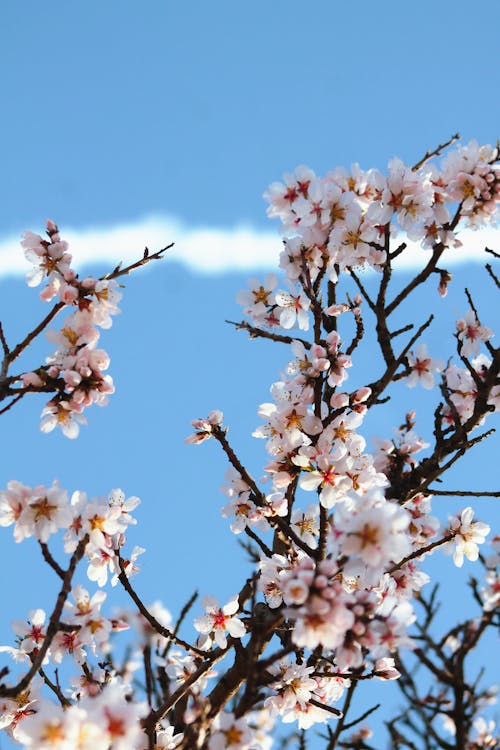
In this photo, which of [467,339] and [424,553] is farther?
[467,339]

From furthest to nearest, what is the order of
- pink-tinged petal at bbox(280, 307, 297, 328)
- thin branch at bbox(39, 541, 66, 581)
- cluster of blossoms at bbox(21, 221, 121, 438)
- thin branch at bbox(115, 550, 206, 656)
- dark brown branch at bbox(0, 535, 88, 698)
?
pink-tinged petal at bbox(280, 307, 297, 328) < thin branch at bbox(115, 550, 206, 656) < cluster of blossoms at bbox(21, 221, 121, 438) < thin branch at bbox(39, 541, 66, 581) < dark brown branch at bbox(0, 535, 88, 698)

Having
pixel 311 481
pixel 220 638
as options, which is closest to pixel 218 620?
pixel 220 638

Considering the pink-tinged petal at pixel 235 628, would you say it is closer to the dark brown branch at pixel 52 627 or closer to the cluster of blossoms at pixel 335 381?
the cluster of blossoms at pixel 335 381

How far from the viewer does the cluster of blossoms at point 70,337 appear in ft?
11.1

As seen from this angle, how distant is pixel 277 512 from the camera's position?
12.8 feet

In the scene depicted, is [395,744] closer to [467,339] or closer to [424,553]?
[424,553]

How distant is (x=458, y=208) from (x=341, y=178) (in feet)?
2.06

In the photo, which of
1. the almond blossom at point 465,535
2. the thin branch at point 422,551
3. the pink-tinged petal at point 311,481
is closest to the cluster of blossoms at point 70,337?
the pink-tinged petal at point 311,481

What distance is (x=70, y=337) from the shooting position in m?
3.53

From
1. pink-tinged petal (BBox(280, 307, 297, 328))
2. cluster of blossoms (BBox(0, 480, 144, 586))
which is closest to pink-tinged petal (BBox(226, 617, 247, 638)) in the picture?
cluster of blossoms (BBox(0, 480, 144, 586))

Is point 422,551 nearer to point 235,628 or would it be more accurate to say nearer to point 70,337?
point 235,628

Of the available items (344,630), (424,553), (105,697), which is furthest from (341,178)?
(105,697)

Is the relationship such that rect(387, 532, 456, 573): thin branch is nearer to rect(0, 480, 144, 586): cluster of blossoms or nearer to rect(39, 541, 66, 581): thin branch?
rect(0, 480, 144, 586): cluster of blossoms

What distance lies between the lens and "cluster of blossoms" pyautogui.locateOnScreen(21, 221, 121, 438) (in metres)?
3.37
